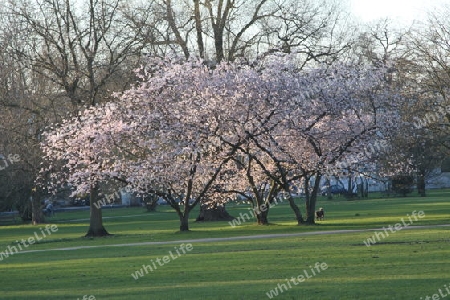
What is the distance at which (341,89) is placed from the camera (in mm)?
35906

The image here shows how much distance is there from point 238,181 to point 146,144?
5.89m

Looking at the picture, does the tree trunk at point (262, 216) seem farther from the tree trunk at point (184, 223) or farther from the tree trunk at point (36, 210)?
the tree trunk at point (36, 210)

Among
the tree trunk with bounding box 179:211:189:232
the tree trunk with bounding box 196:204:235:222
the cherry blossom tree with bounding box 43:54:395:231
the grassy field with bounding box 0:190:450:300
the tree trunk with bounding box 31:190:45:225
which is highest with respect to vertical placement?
the cherry blossom tree with bounding box 43:54:395:231

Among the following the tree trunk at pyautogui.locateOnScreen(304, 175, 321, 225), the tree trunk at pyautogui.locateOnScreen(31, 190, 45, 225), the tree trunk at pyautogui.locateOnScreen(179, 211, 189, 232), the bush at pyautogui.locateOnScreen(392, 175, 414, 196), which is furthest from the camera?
the bush at pyautogui.locateOnScreen(392, 175, 414, 196)

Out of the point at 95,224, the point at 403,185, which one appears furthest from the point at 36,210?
the point at 403,185

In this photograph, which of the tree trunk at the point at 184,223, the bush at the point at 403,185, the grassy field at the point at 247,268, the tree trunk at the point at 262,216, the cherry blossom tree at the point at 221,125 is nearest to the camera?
the grassy field at the point at 247,268

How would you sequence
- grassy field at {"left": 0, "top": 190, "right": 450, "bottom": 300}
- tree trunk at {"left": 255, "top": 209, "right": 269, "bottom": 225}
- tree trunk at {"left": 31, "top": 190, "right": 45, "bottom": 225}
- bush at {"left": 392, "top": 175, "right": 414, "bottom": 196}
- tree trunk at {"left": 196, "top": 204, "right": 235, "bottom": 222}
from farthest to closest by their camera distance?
bush at {"left": 392, "top": 175, "right": 414, "bottom": 196}
tree trunk at {"left": 31, "top": 190, "right": 45, "bottom": 225}
tree trunk at {"left": 196, "top": 204, "right": 235, "bottom": 222}
tree trunk at {"left": 255, "top": 209, "right": 269, "bottom": 225}
grassy field at {"left": 0, "top": 190, "right": 450, "bottom": 300}

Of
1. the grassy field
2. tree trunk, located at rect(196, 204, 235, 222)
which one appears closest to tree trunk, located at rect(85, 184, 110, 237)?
the grassy field

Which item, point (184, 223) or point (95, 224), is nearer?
point (184, 223)

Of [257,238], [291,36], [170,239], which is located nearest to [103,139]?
[170,239]

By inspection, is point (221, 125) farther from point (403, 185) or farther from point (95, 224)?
point (403, 185)

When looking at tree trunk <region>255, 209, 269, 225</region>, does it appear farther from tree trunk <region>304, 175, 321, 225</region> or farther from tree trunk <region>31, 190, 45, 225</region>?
tree trunk <region>31, 190, 45, 225</region>

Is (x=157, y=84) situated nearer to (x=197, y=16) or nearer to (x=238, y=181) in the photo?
(x=238, y=181)

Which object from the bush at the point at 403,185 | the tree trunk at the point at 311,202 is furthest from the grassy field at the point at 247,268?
the bush at the point at 403,185
